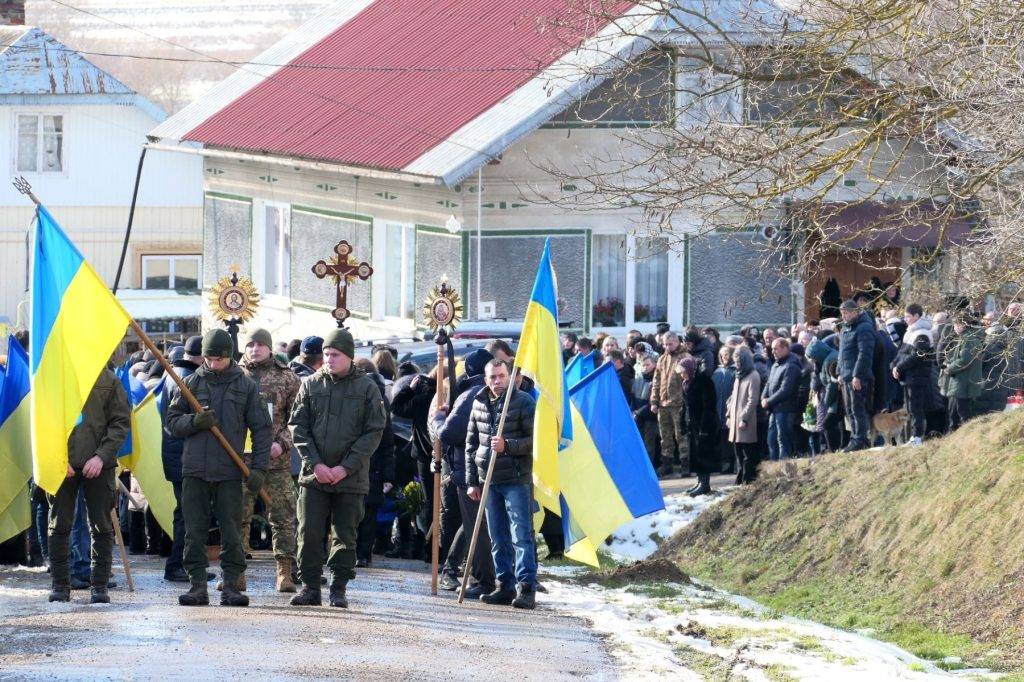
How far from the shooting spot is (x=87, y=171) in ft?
151

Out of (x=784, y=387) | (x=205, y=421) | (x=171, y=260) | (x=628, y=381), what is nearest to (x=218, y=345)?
(x=205, y=421)

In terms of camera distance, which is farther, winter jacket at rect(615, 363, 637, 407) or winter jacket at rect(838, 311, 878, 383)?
winter jacket at rect(615, 363, 637, 407)

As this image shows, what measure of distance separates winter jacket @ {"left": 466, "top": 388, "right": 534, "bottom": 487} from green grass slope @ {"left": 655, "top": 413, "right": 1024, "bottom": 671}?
2708 millimetres

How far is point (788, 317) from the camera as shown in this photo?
1131 inches

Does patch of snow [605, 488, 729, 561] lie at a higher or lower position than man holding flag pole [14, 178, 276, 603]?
lower

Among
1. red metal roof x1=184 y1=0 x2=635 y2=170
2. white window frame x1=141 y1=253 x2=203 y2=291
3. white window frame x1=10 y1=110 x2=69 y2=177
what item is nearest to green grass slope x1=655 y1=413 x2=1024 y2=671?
red metal roof x1=184 y1=0 x2=635 y2=170

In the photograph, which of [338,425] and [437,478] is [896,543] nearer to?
[437,478]

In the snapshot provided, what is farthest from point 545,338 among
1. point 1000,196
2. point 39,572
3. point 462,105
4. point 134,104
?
point 134,104

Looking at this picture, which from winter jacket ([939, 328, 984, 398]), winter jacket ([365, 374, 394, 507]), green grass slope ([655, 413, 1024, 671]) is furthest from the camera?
winter jacket ([939, 328, 984, 398])

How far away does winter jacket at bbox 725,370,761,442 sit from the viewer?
58.9 ft

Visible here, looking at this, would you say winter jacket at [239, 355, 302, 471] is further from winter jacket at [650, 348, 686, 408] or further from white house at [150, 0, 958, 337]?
white house at [150, 0, 958, 337]

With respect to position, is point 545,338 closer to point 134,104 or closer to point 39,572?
point 39,572

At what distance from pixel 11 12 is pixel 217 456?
3822 centimetres

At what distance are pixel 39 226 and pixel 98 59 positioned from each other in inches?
4356
